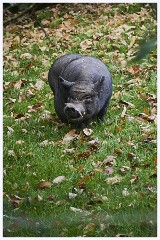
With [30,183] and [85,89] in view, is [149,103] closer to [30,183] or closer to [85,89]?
[85,89]

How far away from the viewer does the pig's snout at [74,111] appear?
6.20 metres

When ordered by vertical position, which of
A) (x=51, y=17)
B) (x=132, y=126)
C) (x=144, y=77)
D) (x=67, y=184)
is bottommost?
(x=51, y=17)

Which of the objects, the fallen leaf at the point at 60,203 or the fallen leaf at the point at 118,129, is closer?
the fallen leaf at the point at 60,203

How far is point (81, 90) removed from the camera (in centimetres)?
636

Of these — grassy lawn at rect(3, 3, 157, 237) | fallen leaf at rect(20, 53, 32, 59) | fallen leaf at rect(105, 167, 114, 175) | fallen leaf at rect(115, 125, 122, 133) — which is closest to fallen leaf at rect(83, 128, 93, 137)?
grassy lawn at rect(3, 3, 157, 237)

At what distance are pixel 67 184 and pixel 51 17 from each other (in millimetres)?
7949

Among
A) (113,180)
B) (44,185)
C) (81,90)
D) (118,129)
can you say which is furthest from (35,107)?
(113,180)

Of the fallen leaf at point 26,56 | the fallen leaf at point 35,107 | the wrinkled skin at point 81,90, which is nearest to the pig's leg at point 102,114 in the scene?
the wrinkled skin at point 81,90

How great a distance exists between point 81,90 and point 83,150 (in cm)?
85

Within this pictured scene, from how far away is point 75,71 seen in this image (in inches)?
264

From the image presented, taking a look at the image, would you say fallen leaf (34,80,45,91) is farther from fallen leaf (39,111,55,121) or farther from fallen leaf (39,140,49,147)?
fallen leaf (39,140,49,147)

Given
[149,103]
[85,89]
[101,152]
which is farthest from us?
[149,103]

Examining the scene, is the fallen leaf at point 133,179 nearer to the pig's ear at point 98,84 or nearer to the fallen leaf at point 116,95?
the pig's ear at point 98,84

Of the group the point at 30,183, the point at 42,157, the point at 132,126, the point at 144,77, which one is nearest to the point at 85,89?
the point at 132,126
